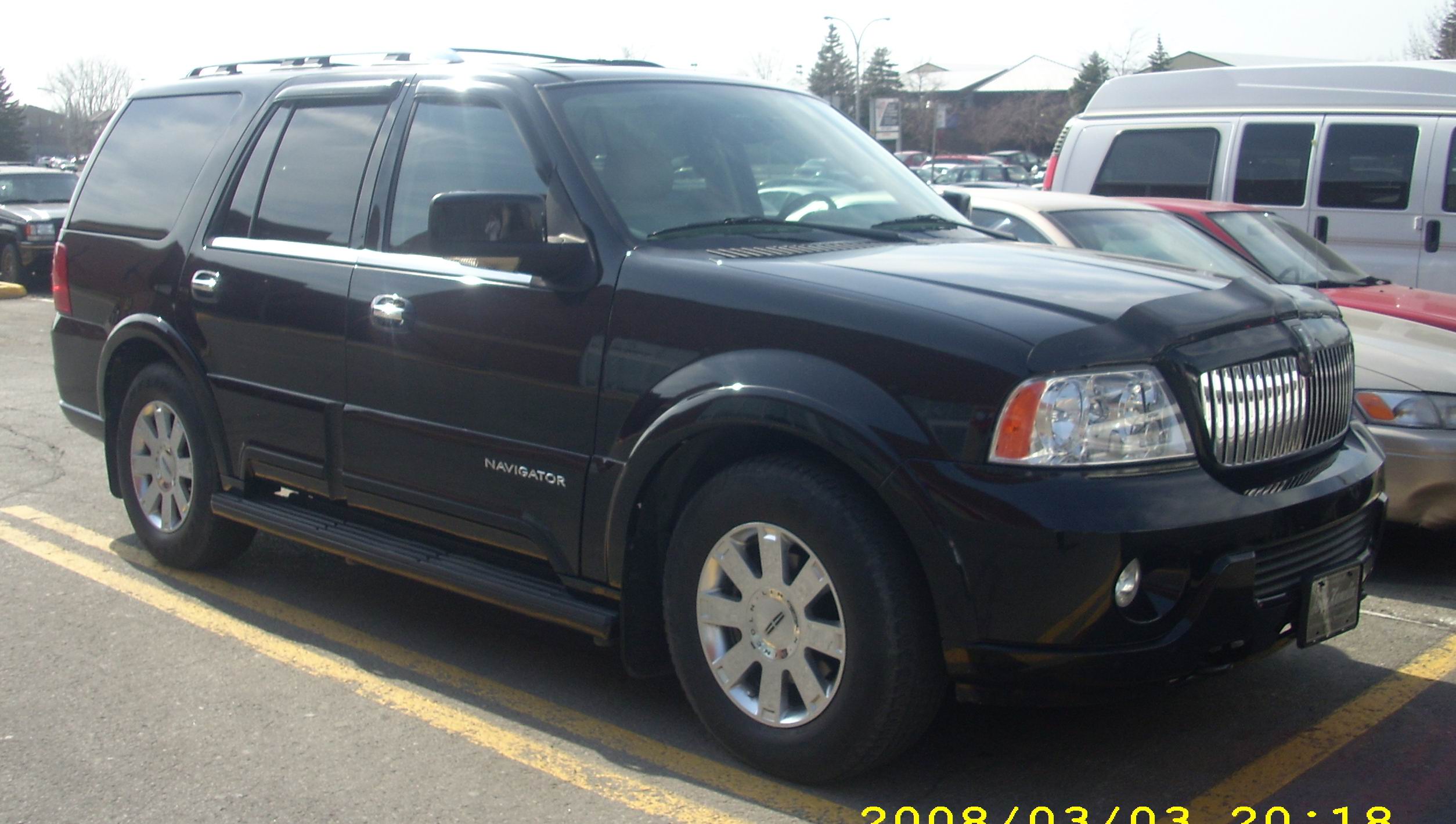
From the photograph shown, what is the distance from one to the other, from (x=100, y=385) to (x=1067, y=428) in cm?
413

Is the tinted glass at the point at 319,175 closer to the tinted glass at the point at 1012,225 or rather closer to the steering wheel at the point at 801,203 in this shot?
the steering wheel at the point at 801,203

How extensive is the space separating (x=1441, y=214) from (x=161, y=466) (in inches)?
310

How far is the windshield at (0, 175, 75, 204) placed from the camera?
20359 millimetres

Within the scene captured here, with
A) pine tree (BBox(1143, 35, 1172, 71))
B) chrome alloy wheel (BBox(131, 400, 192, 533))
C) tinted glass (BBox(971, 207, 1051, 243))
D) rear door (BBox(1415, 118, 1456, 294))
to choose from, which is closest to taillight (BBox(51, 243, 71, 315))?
chrome alloy wheel (BBox(131, 400, 192, 533))

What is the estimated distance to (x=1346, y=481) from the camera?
3389 mm

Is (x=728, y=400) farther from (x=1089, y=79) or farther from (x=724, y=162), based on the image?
(x=1089, y=79)

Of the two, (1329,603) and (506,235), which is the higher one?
(506,235)

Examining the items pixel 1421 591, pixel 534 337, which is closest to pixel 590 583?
pixel 534 337

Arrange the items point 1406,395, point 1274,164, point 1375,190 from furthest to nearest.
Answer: point 1274,164
point 1375,190
point 1406,395

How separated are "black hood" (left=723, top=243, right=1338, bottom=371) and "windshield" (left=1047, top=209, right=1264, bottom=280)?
9.76 ft

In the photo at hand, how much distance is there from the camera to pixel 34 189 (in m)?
20.6

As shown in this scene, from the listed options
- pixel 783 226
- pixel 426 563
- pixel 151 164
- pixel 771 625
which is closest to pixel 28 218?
pixel 151 164

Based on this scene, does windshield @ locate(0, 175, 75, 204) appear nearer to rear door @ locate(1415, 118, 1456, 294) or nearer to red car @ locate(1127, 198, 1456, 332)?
red car @ locate(1127, 198, 1456, 332)
